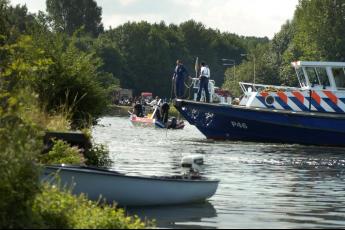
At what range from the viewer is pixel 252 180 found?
23391 millimetres

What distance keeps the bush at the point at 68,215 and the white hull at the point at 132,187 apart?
257cm

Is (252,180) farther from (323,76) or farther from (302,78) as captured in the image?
(302,78)

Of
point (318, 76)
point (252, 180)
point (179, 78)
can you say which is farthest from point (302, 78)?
point (252, 180)

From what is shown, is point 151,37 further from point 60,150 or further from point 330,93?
point 60,150

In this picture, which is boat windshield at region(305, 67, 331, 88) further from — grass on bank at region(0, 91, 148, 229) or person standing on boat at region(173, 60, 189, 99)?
grass on bank at region(0, 91, 148, 229)

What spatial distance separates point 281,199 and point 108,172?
488 cm

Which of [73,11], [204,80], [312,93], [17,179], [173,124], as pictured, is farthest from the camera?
[73,11]

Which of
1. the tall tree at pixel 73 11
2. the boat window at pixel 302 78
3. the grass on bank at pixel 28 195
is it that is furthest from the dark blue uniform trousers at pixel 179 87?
the tall tree at pixel 73 11

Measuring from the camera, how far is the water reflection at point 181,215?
15.4 metres

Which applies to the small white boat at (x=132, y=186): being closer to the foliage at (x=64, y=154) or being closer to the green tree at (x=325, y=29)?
the foliage at (x=64, y=154)

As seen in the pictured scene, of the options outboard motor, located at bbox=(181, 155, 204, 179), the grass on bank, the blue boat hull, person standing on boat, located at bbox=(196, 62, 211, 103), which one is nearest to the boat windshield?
the blue boat hull

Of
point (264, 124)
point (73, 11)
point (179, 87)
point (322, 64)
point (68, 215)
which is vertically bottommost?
point (68, 215)

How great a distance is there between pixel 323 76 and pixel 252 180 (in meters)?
15.3

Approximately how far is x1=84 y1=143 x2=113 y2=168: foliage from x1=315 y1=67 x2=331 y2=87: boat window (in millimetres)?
15463
